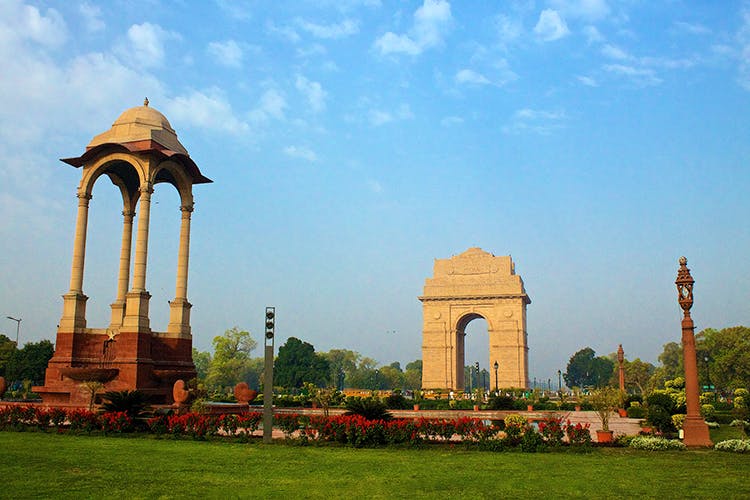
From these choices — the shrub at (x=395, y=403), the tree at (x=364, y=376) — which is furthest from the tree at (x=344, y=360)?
the shrub at (x=395, y=403)

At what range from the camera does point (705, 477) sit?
37.8 ft

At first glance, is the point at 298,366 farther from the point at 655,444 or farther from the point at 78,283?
the point at 655,444

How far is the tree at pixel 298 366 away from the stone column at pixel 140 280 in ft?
210

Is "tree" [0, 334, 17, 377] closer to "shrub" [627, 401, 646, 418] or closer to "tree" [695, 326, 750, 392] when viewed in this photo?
"shrub" [627, 401, 646, 418]

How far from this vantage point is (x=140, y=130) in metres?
25.2

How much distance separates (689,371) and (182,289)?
17.7m

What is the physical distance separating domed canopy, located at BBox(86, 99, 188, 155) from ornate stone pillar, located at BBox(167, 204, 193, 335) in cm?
277

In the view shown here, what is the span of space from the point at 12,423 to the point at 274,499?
40.1ft

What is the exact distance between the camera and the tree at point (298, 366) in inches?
3420

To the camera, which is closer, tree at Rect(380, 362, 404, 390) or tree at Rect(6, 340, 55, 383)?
tree at Rect(6, 340, 55, 383)

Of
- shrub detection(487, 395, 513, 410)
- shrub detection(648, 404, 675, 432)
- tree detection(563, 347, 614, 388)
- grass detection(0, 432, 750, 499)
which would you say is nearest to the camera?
grass detection(0, 432, 750, 499)

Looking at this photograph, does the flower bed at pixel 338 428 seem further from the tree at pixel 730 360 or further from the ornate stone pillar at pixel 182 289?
the tree at pixel 730 360

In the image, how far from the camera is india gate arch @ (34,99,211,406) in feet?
74.0

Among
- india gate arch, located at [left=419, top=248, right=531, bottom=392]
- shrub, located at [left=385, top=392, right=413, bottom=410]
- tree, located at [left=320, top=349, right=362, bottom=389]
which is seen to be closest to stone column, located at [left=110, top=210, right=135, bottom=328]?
shrub, located at [left=385, top=392, right=413, bottom=410]
